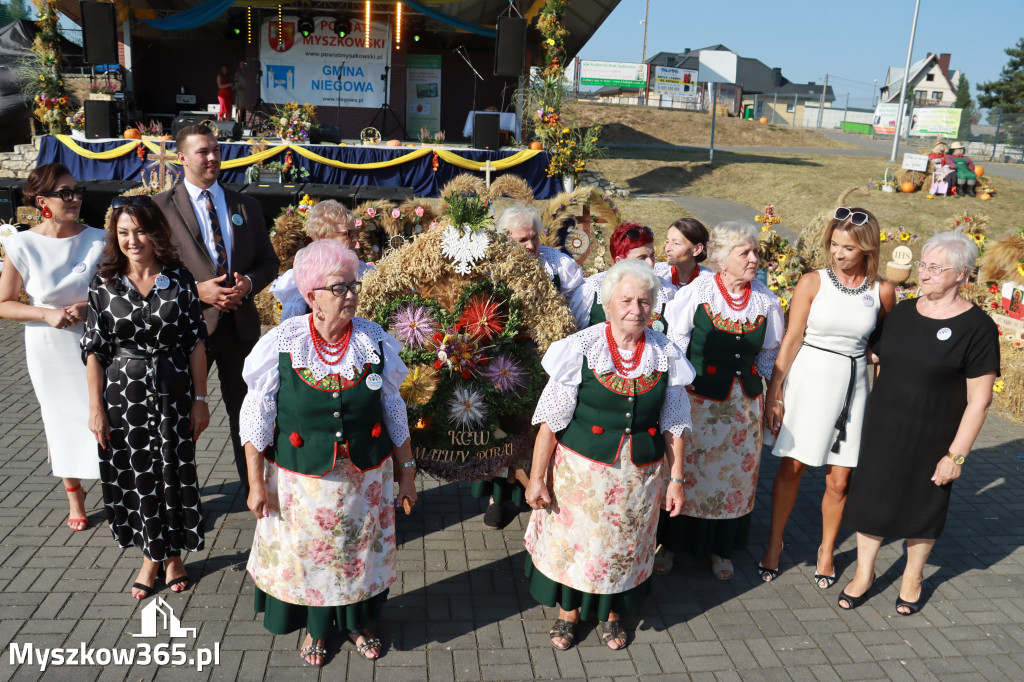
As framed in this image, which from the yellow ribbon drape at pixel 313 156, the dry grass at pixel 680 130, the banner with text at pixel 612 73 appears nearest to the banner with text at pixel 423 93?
the yellow ribbon drape at pixel 313 156

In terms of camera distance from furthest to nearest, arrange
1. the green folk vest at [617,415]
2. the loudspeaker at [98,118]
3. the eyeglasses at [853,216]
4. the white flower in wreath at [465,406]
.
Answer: the loudspeaker at [98,118] < the white flower in wreath at [465,406] < the eyeglasses at [853,216] < the green folk vest at [617,415]

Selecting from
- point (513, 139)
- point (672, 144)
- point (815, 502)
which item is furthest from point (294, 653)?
point (672, 144)

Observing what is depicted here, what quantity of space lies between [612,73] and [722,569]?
32.9 m

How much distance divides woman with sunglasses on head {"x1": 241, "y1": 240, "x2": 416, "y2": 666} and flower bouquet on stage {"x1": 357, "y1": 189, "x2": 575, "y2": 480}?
1.83ft

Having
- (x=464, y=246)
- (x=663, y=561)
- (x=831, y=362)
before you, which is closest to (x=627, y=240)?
(x=464, y=246)

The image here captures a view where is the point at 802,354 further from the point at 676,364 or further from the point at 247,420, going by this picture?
the point at 247,420

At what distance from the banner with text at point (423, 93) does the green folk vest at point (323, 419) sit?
1890cm

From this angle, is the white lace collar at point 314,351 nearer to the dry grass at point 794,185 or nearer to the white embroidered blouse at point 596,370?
the white embroidered blouse at point 596,370

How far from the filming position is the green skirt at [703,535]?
396 centimetres

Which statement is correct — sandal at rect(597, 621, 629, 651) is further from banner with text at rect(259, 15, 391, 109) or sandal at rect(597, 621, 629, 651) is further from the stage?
banner with text at rect(259, 15, 391, 109)

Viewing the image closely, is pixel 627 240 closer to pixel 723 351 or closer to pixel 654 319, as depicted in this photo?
pixel 654 319

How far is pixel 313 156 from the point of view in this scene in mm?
14406

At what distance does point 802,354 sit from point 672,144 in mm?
29315

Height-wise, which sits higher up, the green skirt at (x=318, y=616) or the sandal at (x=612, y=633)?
the green skirt at (x=318, y=616)
